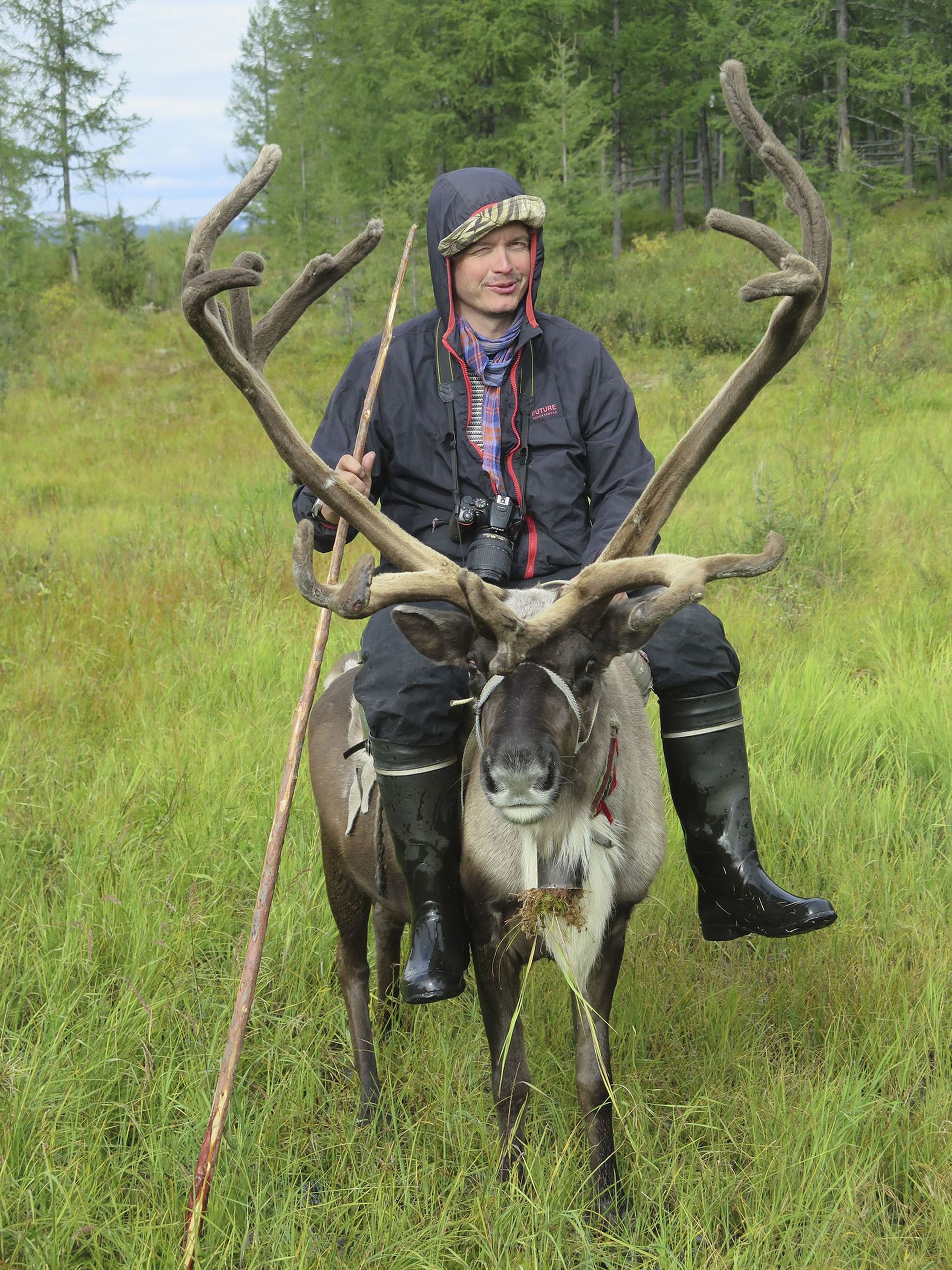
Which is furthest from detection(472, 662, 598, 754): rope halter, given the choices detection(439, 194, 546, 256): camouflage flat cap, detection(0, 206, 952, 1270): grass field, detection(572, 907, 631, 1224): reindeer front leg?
detection(439, 194, 546, 256): camouflage flat cap

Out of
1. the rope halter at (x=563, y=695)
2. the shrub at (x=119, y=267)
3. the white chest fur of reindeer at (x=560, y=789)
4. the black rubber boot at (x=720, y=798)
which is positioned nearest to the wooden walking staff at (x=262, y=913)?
the white chest fur of reindeer at (x=560, y=789)

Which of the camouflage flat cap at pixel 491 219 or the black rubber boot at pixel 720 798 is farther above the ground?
the camouflage flat cap at pixel 491 219

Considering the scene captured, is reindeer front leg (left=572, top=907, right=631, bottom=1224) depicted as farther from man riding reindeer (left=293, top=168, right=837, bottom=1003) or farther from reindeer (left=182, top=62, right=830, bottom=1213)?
man riding reindeer (left=293, top=168, right=837, bottom=1003)

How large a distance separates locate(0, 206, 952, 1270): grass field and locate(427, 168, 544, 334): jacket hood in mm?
2209

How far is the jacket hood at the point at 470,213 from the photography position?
340 cm

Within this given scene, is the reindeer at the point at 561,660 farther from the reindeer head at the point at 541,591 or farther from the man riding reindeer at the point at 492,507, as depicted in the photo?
the man riding reindeer at the point at 492,507

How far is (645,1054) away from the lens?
10.5 feet

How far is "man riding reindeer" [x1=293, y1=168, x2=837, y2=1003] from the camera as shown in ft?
9.81

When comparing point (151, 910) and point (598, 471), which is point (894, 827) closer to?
point (598, 471)

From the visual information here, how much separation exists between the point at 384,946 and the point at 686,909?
1.13 m

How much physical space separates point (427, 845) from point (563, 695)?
0.72m

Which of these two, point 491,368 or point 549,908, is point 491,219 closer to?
point 491,368

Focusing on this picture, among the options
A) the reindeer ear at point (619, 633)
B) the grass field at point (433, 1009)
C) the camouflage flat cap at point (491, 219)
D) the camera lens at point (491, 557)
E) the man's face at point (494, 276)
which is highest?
the camouflage flat cap at point (491, 219)

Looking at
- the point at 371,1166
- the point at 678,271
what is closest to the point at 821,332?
the point at 678,271
